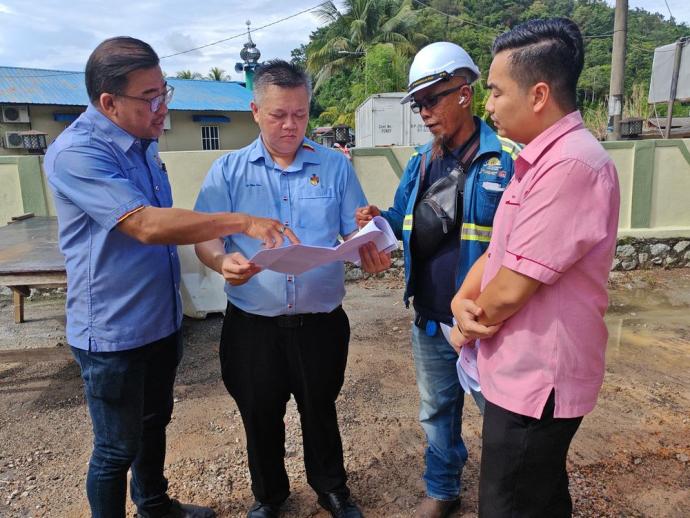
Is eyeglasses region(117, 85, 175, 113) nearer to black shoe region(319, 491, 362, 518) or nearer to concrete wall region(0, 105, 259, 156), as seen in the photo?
black shoe region(319, 491, 362, 518)

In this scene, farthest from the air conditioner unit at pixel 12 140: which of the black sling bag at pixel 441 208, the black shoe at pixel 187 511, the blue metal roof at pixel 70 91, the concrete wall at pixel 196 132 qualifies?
the black sling bag at pixel 441 208

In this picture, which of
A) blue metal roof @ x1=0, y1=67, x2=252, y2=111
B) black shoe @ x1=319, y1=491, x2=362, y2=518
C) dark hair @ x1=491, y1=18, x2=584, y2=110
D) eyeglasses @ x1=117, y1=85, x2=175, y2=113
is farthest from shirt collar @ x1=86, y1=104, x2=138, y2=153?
blue metal roof @ x1=0, y1=67, x2=252, y2=111

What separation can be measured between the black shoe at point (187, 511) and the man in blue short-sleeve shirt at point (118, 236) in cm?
40

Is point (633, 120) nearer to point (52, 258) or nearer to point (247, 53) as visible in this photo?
point (52, 258)

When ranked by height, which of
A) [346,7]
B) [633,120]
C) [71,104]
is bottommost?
[633,120]

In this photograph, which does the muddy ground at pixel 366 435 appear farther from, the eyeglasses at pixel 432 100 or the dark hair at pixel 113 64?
Answer: the dark hair at pixel 113 64

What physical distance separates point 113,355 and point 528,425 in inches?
57.1

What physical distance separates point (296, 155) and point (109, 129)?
729 millimetres

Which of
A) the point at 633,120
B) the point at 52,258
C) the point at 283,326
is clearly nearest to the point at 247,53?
the point at 633,120

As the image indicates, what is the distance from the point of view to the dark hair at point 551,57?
1.35 m

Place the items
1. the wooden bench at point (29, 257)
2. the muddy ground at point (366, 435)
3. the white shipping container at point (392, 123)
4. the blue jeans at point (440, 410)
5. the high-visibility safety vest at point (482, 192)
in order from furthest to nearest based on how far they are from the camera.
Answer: the white shipping container at point (392, 123)
the wooden bench at point (29, 257)
the muddy ground at point (366, 435)
the blue jeans at point (440, 410)
the high-visibility safety vest at point (482, 192)

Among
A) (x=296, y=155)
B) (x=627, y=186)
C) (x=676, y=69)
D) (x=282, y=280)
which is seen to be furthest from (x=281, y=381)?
(x=676, y=69)

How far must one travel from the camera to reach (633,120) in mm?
8781

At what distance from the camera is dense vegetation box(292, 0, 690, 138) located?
70.4 ft
